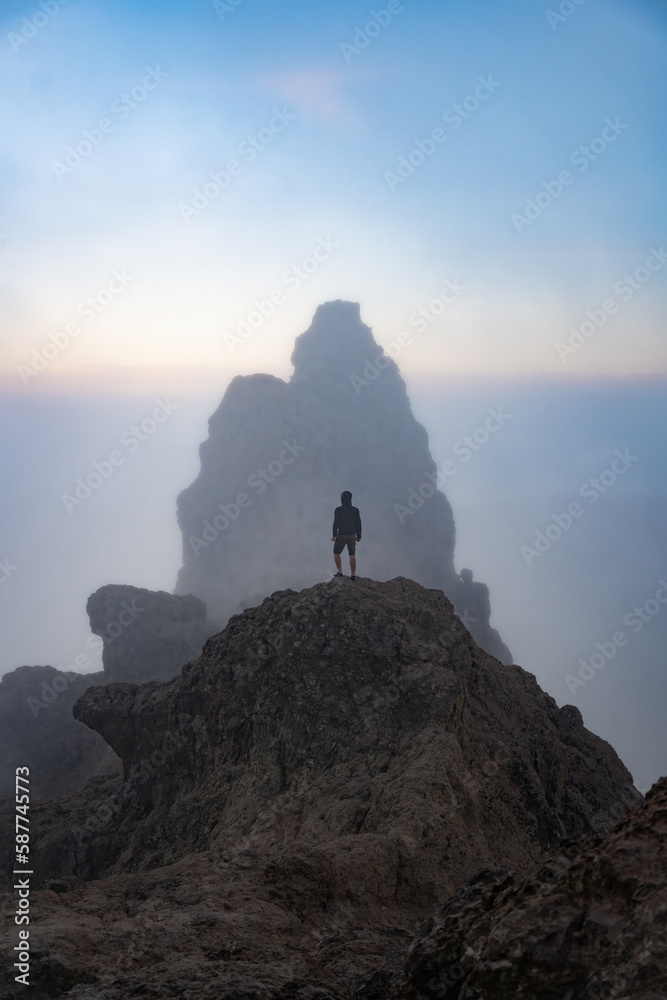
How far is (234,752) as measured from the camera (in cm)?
1185

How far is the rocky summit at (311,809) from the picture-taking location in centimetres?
553

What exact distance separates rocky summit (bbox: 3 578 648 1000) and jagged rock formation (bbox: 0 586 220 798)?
15.3 metres

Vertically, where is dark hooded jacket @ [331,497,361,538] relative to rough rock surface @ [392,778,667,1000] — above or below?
above

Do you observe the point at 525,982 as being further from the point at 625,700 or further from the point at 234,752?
the point at 625,700

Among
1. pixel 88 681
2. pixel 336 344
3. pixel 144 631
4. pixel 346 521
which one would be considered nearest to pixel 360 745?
pixel 346 521

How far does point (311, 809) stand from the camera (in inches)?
398

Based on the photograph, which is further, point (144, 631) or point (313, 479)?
point (313, 479)

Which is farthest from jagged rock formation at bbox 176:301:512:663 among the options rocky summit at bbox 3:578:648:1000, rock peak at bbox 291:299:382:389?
rocky summit at bbox 3:578:648:1000

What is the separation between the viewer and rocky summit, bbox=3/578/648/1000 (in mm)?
5532

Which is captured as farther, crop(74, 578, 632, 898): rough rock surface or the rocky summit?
crop(74, 578, 632, 898): rough rock surface

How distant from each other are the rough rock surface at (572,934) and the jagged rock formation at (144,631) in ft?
109

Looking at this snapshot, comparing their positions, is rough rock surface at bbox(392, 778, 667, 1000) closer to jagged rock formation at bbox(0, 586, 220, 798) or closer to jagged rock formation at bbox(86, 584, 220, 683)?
jagged rock formation at bbox(0, 586, 220, 798)

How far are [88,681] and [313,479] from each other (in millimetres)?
46978

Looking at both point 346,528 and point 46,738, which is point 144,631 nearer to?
point 46,738
